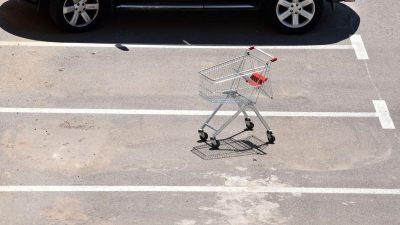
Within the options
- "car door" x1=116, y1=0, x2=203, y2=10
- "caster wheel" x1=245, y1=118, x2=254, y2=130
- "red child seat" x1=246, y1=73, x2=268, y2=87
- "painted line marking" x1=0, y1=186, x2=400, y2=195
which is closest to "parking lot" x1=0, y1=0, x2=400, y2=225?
"painted line marking" x1=0, y1=186, x2=400, y2=195

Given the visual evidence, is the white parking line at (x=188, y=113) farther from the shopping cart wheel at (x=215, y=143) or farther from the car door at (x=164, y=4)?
the car door at (x=164, y=4)

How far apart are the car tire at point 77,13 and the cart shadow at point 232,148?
12.7 ft

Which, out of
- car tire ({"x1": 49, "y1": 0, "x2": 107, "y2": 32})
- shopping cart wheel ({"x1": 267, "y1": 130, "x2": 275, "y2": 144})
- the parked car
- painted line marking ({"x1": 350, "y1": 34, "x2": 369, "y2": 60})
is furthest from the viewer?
the parked car

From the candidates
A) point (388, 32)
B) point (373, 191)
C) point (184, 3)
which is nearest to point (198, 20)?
point (184, 3)

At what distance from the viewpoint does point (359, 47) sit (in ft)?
48.4

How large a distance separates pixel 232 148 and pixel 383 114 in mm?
2315

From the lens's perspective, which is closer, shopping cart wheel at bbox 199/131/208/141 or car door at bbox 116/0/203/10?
shopping cart wheel at bbox 199/131/208/141

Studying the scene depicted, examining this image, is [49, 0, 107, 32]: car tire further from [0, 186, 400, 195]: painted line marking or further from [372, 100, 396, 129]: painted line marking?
[372, 100, 396, 129]: painted line marking

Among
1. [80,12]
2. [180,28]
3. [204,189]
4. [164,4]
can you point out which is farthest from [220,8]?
[204,189]

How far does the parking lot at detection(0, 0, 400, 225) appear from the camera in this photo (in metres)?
10.7

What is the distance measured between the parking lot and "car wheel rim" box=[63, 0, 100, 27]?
0.87 ft

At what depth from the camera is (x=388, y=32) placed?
602 inches

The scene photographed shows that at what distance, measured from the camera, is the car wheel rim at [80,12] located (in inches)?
580

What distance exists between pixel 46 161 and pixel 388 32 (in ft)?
21.5
